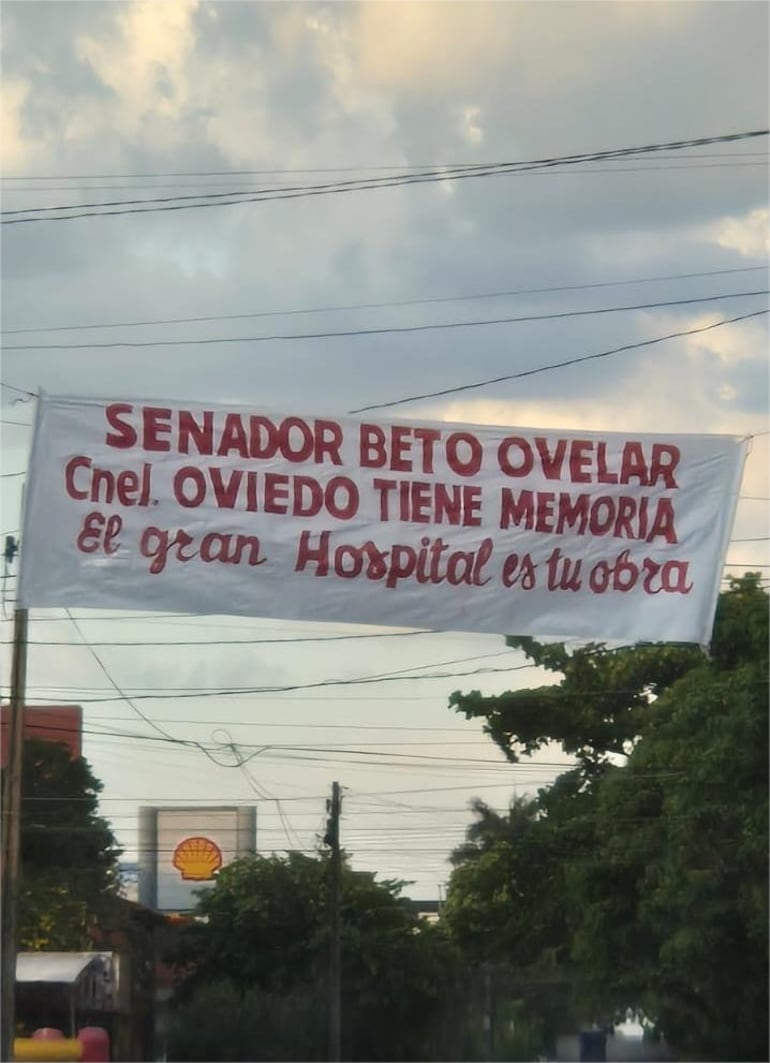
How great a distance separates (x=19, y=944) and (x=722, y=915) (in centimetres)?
1024

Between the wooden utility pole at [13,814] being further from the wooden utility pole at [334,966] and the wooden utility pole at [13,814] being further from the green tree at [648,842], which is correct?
the green tree at [648,842]

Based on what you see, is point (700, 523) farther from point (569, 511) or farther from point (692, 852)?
point (692, 852)

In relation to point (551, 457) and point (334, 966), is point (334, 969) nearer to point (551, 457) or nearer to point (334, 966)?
point (334, 966)

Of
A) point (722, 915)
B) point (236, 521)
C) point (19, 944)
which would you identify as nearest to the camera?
point (236, 521)

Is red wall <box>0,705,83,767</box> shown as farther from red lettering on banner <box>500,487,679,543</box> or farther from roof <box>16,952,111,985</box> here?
red lettering on banner <box>500,487,679,543</box>

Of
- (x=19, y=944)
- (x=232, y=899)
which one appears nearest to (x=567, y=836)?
(x=232, y=899)

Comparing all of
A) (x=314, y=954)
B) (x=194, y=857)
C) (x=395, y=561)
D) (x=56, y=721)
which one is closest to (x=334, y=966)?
(x=314, y=954)

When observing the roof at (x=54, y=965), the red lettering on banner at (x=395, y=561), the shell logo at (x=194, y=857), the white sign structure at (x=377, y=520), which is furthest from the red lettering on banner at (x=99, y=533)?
the shell logo at (x=194, y=857)

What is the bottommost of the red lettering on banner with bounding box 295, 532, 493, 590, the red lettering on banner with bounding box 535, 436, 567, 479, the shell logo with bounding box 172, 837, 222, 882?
the shell logo with bounding box 172, 837, 222, 882

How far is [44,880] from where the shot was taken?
2542 cm

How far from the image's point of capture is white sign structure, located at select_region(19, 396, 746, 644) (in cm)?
871

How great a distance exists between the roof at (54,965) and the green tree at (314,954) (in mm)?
2082

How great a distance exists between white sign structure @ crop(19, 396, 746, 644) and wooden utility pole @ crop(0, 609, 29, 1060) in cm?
828

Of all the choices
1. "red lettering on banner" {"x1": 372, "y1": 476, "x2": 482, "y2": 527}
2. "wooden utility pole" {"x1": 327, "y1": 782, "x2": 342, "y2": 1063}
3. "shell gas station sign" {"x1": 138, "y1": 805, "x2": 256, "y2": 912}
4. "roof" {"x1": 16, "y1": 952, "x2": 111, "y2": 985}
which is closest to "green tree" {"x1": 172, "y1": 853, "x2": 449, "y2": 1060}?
"wooden utility pole" {"x1": 327, "y1": 782, "x2": 342, "y2": 1063}
